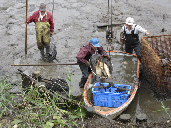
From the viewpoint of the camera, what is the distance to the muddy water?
942 cm

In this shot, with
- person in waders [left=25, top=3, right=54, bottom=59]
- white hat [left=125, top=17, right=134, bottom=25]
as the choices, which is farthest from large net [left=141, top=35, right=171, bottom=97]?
person in waders [left=25, top=3, right=54, bottom=59]

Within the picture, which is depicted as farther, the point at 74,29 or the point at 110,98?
the point at 74,29

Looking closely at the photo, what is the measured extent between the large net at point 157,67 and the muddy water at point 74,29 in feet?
1.45

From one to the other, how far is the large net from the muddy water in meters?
0.44

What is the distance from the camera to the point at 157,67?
8039 mm

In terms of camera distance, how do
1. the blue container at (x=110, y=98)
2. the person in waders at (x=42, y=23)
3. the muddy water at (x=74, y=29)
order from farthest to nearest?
the person in waders at (x=42, y=23), the muddy water at (x=74, y=29), the blue container at (x=110, y=98)

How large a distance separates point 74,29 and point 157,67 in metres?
6.63

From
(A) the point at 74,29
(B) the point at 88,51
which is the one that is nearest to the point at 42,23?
(B) the point at 88,51

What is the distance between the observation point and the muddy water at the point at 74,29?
9.42 m

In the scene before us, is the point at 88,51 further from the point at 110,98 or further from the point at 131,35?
the point at 131,35

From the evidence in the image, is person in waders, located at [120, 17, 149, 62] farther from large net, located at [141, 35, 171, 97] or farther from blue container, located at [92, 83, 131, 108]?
blue container, located at [92, 83, 131, 108]

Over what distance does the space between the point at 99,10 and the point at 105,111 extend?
376 inches

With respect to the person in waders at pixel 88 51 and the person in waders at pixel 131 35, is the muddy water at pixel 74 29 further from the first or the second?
the person in waders at pixel 131 35

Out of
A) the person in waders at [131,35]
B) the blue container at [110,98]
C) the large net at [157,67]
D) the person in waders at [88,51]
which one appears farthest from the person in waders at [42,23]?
the blue container at [110,98]
